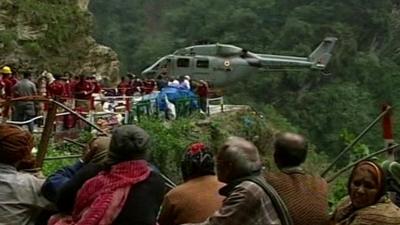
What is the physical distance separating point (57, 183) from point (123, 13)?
2249 inches

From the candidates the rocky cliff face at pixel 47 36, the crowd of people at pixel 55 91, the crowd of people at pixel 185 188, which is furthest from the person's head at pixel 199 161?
the rocky cliff face at pixel 47 36

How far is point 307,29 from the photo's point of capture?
47.6m

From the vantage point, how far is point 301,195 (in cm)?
392

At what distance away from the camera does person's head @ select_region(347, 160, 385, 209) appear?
3.62 metres

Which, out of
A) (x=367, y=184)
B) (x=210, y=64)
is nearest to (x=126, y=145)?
(x=367, y=184)

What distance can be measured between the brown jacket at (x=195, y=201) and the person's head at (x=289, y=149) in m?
0.32

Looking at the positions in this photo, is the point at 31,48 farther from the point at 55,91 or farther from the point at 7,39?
the point at 55,91

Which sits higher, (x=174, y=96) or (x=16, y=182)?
(x=16, y=182)

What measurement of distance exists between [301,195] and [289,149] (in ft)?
0.74

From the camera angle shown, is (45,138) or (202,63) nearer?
(45,138)

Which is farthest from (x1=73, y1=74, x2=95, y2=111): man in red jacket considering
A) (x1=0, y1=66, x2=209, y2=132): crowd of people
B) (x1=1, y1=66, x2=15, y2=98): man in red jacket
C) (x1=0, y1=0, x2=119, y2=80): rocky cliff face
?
(x1=0, y1=0, x2=119, y2=80): rocky cliff face

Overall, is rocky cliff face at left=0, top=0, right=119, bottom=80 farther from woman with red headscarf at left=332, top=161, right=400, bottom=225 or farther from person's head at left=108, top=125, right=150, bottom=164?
woman with red headscarf at left=332, top=161, right=400, bottom=225

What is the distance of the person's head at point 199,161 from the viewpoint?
4004mm

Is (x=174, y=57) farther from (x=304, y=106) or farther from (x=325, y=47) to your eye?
(x=304, y=106)
